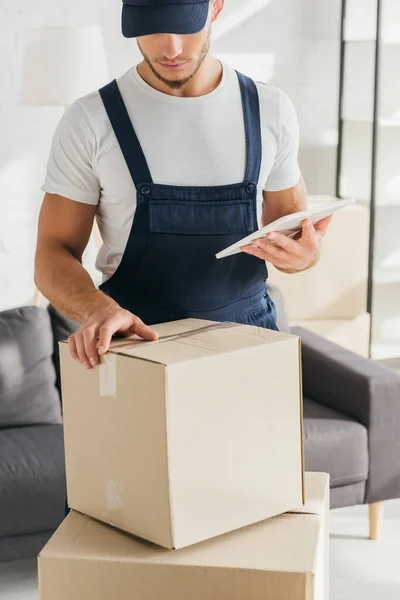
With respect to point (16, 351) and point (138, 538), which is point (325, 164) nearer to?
point (16, 351)

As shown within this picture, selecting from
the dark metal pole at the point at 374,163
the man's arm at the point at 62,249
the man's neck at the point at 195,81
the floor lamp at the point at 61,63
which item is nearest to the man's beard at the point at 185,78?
the man's neck at the point at 195,81

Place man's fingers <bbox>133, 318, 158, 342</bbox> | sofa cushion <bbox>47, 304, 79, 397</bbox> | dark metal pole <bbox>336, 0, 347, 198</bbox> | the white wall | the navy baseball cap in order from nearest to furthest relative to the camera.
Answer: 1. man's fingers <bbox>133, 318, 158, 342</bbox>
2. the navy baseball cap
3. sofa cushion <bbox>47, 304, 79, 397</bbox>
4. the white wall
5. dark metal pole <bbox>336, 0, 347, 198</bbox>

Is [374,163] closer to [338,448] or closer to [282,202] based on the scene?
[338,448]

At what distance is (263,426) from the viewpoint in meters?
1.40

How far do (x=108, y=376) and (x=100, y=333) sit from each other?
0.06 metres

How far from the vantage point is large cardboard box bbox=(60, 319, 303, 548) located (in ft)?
4.31

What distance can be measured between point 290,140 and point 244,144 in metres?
0.10

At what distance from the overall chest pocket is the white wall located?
2.51 meters

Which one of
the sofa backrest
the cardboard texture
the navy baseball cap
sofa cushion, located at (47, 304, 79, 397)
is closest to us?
the navy baseball cap

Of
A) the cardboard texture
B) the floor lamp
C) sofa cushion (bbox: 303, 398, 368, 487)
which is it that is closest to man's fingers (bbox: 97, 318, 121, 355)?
sofa cushion (bbox: 303, 398, 368, 487)

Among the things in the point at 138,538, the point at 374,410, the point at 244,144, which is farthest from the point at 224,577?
the point at 374,410

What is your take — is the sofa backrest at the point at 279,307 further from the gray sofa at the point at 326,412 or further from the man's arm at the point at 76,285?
the man's arm at the point at 76,285

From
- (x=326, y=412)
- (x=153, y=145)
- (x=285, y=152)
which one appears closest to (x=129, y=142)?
(x=153, y=145)

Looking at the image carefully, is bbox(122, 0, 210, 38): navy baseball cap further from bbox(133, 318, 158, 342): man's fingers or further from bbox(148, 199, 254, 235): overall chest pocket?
bbox(133, 318, 158, 342): man's fingers
